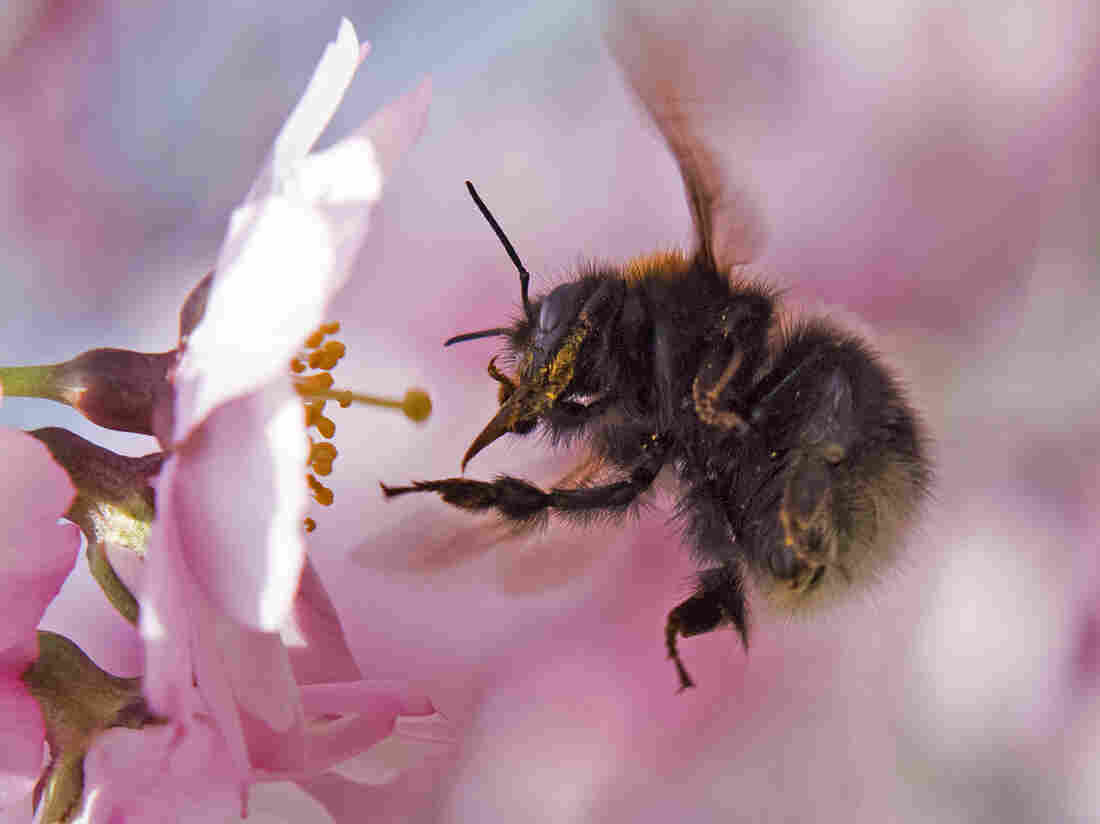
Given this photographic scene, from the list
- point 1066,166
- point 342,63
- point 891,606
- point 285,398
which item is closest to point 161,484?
point 285,398

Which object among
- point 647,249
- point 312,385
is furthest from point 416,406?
point 647,249

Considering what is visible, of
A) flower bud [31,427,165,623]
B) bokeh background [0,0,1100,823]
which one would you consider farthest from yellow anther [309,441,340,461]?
bokeh background [0,0,1100,823]

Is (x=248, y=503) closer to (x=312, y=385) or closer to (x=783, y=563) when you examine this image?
(x=312, y=385)

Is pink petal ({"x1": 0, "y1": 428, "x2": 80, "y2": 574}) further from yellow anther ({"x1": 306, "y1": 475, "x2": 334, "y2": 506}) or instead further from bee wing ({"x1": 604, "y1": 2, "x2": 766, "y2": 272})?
bee wing ({"x1": 604, "y1": 2, "x2": 766, "y2": 272})

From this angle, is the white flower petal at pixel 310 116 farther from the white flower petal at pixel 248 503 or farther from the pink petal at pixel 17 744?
the pink petal at pixel 17 744

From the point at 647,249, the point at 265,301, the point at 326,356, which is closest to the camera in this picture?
the point at 265,301

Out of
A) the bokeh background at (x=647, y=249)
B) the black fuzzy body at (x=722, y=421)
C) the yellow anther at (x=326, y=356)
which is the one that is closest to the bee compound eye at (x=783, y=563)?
the black fuzzy body at (x=722, y=421)
